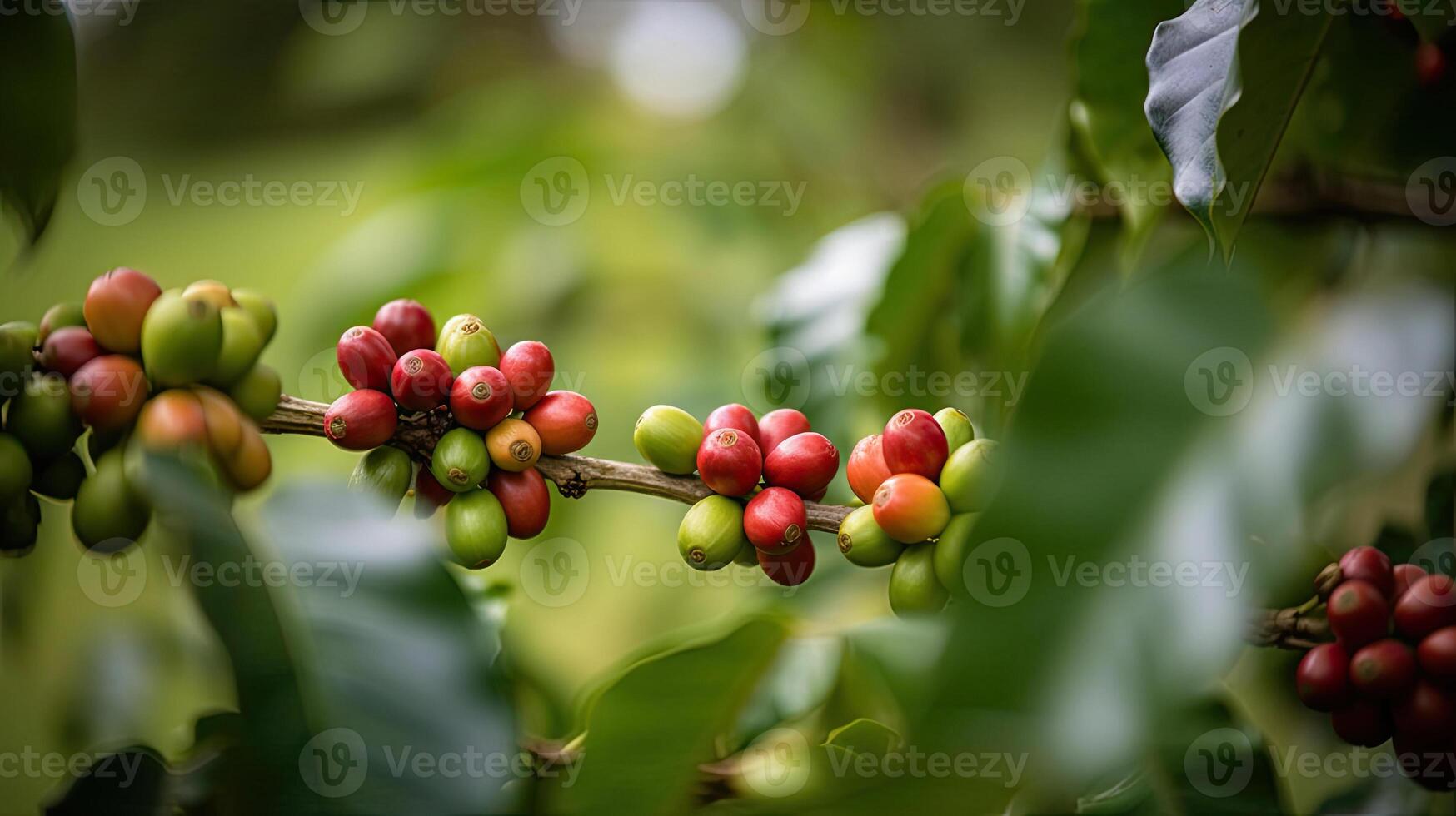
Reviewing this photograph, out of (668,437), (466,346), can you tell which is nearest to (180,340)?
(466,346)

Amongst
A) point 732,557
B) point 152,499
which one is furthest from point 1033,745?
point 152,499

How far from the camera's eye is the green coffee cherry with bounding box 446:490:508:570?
24.2 inches

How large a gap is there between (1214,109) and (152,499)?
0.72 metres

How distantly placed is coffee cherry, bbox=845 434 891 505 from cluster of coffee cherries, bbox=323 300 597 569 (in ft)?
0.66

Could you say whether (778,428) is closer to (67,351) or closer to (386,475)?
(386,475)

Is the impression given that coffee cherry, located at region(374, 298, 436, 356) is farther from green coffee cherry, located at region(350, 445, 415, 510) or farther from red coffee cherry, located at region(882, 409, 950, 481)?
red coffee cherry, located at region(882, 409, 950, 481)

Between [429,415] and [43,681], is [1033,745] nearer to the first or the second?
[429,415]

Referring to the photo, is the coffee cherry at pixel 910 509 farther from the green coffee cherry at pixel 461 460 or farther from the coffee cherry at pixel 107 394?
the coffee cherry at pixel 107 394

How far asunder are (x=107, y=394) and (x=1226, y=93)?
30.4 inches

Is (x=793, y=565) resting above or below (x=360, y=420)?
below

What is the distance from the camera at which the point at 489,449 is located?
2.11 ft

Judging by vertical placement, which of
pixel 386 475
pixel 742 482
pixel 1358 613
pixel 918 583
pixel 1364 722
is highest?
pixel 386 475

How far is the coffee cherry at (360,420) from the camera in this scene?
59 cm

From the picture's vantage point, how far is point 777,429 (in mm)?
708
